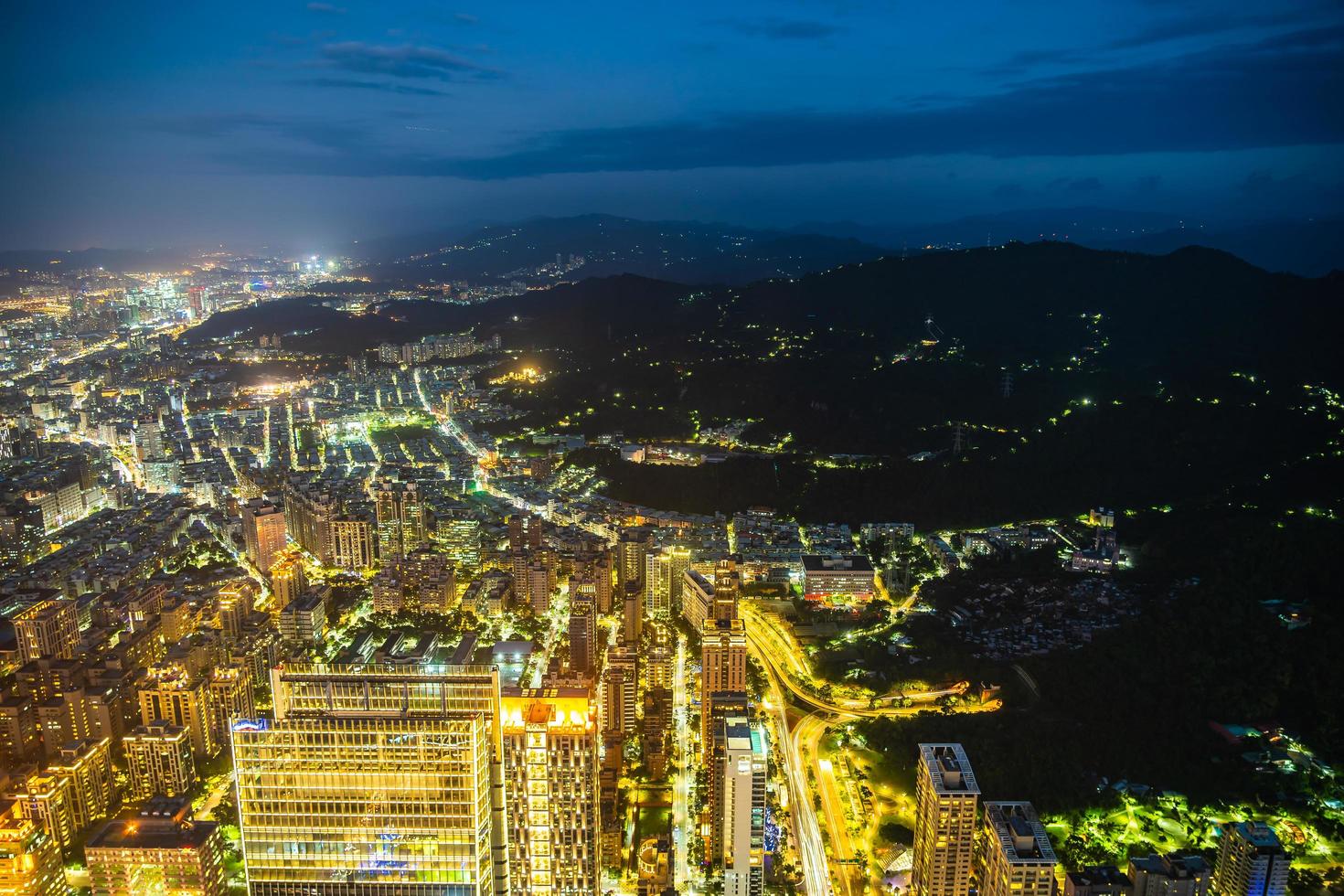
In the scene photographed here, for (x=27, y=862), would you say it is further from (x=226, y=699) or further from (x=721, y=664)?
(x=721, y=664)

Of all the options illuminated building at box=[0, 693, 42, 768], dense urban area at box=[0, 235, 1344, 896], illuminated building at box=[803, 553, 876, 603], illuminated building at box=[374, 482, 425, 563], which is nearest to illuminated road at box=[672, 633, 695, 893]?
dense urban area at box=[0, 235, 1344, 896]

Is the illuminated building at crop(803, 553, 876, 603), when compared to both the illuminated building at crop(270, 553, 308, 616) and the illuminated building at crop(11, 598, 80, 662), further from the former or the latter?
the illuminated building at crop(11, 598, 80, 662)

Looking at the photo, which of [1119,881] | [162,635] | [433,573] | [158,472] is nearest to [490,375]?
[158,472]

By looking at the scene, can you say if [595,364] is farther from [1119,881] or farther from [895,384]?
[1119,881]

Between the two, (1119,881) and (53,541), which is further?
(53,541)

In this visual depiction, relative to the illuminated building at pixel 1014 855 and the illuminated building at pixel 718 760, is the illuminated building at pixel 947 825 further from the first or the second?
the illuminated building at pixel 718 760
